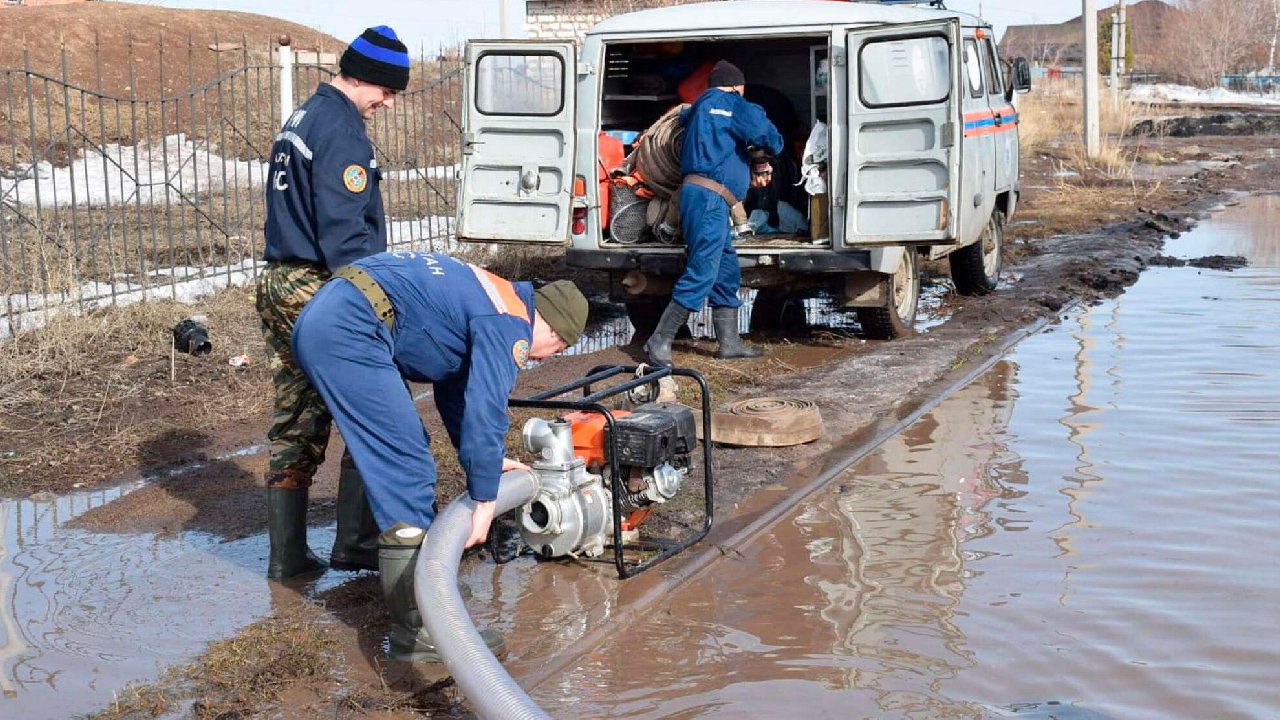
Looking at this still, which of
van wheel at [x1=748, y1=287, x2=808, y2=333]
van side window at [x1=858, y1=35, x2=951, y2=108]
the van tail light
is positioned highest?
van side window at [x1=858, y1=35, x2=951, y2=108]

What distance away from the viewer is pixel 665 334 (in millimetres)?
9164

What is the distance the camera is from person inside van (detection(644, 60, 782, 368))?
29.7 feet

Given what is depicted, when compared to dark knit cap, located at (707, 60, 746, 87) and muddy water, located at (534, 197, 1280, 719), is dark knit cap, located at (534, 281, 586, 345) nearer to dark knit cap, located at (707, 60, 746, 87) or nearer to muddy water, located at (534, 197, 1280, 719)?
muddy water, located at (534, 197, 1280, 719)

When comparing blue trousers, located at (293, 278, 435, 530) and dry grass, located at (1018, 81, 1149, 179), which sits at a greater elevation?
dry grass, located at (1018, 81, 1149, 179)

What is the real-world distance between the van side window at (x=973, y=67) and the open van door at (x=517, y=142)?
2.94m

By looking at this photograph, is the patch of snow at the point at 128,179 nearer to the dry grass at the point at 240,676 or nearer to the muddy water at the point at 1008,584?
the muddy water at the point at 1008,584

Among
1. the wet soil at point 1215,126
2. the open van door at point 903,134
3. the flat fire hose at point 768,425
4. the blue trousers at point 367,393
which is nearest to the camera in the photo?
the blue trousers at point 367,393

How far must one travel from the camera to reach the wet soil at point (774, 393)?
487 cm

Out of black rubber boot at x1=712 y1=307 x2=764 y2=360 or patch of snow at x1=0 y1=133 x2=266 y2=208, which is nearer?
black rubber boot at x1=712 y1=307 x2=764 y2=360

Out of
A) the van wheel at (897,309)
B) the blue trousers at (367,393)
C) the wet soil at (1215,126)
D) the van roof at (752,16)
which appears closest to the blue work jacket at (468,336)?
the blue trousers at (367,393)

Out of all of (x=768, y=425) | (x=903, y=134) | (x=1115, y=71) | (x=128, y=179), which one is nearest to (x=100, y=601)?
(x=768, y=425)

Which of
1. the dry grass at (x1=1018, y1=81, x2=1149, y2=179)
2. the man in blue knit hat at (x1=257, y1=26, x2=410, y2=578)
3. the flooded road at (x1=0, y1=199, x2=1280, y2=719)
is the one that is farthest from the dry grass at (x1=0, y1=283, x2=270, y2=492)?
the dry grass at (x1=1018, y1=81, x2=1149, y2=179)

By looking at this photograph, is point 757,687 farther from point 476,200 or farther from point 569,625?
point 476,200

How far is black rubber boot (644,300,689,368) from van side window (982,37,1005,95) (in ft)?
12.0
